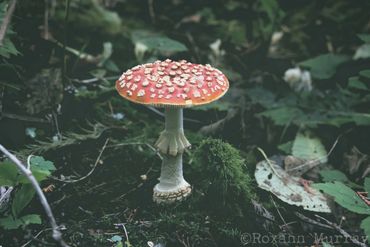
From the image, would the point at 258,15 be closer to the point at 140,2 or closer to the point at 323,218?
the point at 140,2

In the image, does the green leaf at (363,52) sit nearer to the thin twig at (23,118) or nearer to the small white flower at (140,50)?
the small white flower at (140,50)

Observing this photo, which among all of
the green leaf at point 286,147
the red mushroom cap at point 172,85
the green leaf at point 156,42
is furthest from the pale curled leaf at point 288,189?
the green leaf at point 156,42

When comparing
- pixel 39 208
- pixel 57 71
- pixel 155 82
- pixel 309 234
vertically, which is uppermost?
pixel 155 82

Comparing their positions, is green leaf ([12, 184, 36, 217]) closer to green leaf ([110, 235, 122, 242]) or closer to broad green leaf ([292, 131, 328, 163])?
green leaf ([110, 235, 122, 242])

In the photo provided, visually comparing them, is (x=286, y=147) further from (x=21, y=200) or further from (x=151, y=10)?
(x=151, y=10)

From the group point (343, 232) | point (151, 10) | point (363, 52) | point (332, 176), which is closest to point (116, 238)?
point (343, 232)

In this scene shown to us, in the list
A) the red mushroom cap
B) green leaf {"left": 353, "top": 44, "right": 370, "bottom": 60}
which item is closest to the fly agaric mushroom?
A: the red mushroom cap

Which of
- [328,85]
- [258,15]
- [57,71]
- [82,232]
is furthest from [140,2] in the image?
[82,232]

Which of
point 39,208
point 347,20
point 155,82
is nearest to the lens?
point 155,82
